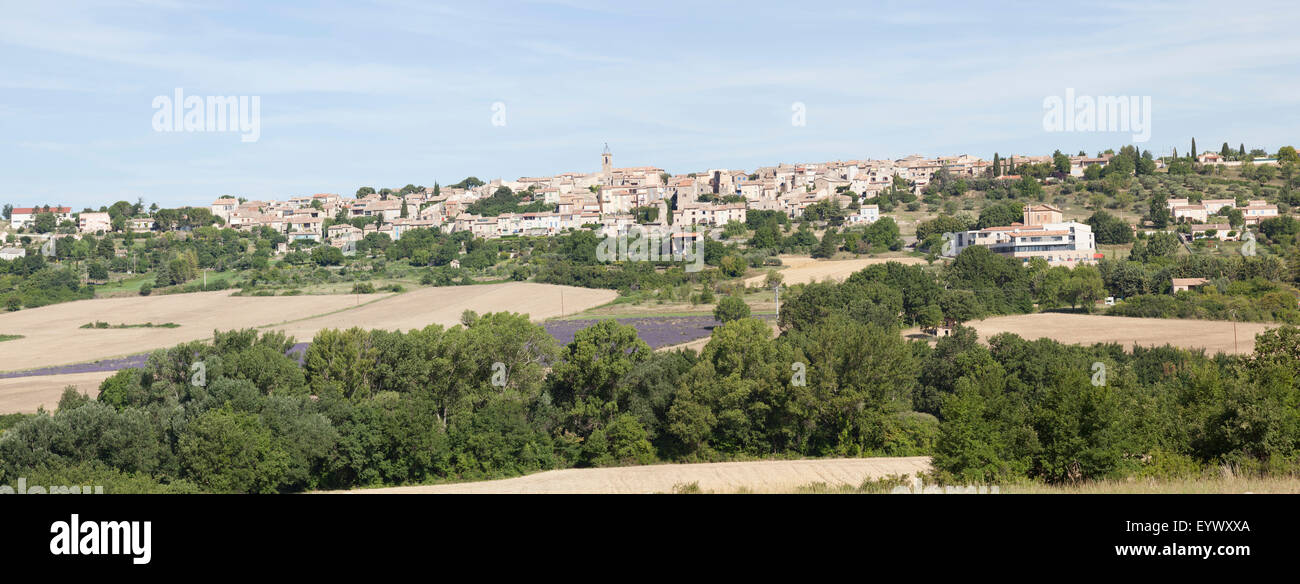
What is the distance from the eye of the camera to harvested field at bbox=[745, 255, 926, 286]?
61250 mm

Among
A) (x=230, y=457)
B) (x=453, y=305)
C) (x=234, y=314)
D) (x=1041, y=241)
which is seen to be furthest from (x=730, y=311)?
(x=230, y=457)

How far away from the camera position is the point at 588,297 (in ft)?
202

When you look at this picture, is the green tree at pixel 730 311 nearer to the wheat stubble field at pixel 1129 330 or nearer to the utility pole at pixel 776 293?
the utility pole at pixel 776 293

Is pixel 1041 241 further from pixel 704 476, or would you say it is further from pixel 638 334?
pixel 704 476

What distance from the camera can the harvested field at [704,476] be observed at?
16.8 metres

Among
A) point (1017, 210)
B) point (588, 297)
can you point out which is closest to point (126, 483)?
point (588, 297)

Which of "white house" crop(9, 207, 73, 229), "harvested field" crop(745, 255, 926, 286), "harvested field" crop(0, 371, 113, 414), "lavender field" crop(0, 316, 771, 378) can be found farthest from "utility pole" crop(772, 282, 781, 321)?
"white house" crop(9, 207, 73, 229)

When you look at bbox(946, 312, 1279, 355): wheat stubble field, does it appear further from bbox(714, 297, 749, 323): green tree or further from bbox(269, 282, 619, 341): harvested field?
bbox(269, 282, 619, 341): harvested field

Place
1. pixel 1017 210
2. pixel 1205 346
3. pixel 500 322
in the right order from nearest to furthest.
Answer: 1. pixel 500 322
2. pixel 1205 346
3. pixel 1017 210

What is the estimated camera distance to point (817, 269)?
65250 millimetres

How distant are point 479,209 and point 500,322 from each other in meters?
87.8
